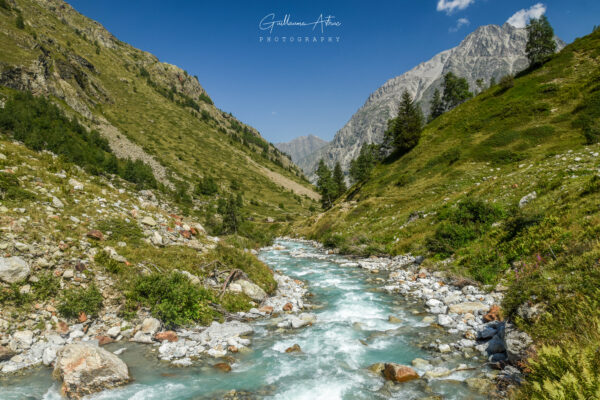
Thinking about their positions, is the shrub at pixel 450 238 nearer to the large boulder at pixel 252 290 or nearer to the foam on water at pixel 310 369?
the foam on water at pixel 310 369

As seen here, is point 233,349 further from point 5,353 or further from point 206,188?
point 206,188

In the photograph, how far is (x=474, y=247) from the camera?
16.0m

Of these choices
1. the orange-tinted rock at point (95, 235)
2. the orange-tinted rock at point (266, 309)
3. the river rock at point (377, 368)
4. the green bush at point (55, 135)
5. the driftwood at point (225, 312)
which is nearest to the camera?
the river rock at point (377, 368)

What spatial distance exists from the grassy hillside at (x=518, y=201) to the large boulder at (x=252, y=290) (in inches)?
395

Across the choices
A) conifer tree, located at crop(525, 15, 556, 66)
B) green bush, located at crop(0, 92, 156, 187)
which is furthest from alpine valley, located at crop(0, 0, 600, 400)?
conifer tree, located at crop(525, 15, 556, 66)

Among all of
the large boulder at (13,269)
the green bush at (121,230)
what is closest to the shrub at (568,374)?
the large boulder at (13,269)

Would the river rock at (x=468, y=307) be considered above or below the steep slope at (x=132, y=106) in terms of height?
below

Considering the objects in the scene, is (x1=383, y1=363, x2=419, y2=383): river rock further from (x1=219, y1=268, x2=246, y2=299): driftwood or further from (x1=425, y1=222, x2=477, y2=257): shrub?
(x1=425, y1=222, x2=477, y2=257): shrub

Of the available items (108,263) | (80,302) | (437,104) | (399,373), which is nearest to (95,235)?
(108,263)

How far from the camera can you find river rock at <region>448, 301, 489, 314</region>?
10413mm

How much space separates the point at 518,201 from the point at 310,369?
18168 mm

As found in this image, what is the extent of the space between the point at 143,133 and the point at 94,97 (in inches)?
893

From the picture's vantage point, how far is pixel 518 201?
1795 cm

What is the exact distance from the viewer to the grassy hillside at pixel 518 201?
7122 mm
